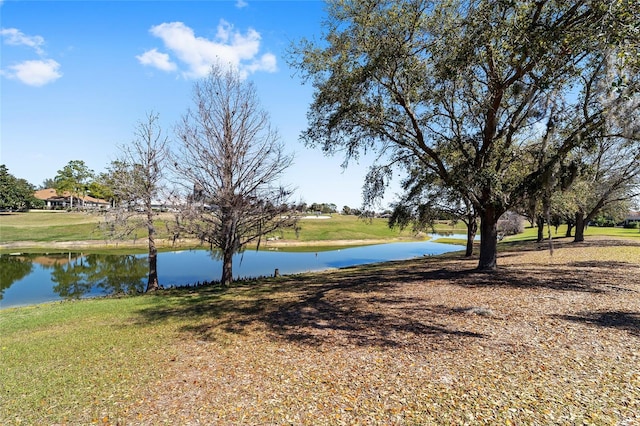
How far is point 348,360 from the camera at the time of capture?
20.1 feet

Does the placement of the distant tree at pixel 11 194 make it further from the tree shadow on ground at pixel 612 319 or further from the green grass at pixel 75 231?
the tree shadow on ground at pixel 612 319

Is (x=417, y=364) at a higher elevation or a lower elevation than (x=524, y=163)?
lower

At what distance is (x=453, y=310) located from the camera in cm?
866

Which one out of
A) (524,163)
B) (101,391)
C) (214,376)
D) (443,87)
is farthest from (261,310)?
(524,163)

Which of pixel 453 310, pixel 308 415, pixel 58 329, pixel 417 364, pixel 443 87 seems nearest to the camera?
pixel 308 415

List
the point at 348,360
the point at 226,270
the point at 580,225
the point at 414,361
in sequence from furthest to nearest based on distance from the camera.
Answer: the point at 580,225
the point at 226,270
the point at 348,360
the point at 414,361

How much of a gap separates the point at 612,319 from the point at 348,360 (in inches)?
243

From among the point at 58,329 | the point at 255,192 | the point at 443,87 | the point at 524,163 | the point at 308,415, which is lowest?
the point at 58,329

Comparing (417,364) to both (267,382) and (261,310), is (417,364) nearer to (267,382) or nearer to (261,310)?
(267,382)

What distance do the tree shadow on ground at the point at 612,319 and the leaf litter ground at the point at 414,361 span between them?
40mm

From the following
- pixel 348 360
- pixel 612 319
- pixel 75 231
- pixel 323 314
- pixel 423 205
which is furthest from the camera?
pixel 75 231

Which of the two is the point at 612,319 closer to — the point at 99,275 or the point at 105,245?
the point at 99,275

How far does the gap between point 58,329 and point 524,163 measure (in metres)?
17.8

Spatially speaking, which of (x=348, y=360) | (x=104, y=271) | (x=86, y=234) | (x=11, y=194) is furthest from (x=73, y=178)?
(x=348, y=360)
